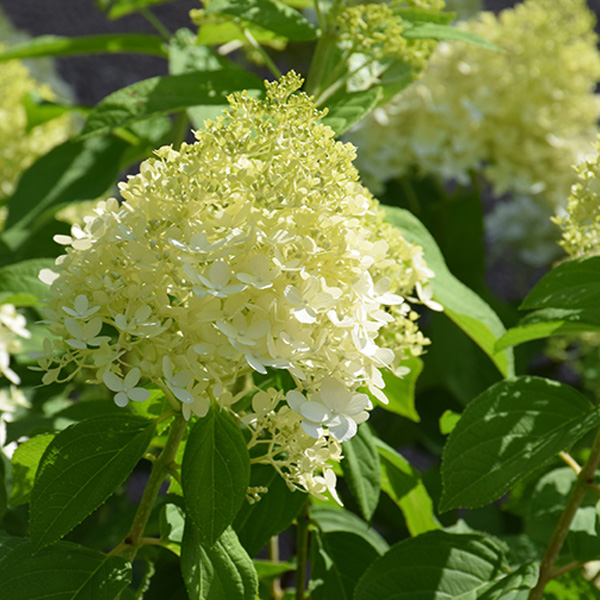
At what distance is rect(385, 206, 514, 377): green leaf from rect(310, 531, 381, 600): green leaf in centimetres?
18

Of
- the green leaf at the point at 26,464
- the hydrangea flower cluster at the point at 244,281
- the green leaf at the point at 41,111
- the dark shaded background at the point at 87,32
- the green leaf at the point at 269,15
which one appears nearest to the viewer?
the hydrangea flower cluster at the point at 244,281

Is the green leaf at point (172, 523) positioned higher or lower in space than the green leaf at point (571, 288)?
lower

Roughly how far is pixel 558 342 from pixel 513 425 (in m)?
0.68

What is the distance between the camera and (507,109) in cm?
122

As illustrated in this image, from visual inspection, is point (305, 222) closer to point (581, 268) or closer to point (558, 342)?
point (581, 268)

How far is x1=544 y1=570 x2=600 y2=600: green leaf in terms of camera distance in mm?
650

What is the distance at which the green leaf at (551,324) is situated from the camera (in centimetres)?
57

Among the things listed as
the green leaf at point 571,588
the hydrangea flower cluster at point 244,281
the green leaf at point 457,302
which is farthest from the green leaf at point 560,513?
the hydrangea flower cluster at point 244,281

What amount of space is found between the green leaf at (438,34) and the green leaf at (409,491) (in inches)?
12.6

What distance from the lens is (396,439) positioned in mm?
1258

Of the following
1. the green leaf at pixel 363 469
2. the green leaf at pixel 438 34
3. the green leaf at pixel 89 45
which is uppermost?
the green leaf at pixel 438 34

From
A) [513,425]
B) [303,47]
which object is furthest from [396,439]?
[303,47]

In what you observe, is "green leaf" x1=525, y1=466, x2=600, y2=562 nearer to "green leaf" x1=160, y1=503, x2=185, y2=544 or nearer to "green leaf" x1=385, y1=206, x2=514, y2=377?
"green leaf" x1=385, y1=206, x2=514, y2=377

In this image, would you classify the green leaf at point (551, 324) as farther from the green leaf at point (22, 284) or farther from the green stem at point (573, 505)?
the green leaf at point (22, 284)
